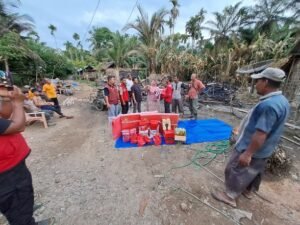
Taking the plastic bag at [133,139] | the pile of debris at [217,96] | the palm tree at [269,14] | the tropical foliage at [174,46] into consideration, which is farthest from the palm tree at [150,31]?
the palm tree at [269,14]

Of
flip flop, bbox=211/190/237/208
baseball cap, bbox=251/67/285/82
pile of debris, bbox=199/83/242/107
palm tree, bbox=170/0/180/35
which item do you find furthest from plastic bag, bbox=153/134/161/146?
palm tree, bbox=170/0/180/35

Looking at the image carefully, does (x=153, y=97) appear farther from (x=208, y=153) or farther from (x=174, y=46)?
(x=174, y=46)

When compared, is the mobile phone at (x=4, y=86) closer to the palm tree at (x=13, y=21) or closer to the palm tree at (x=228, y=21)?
the palm tree at (x=13, y=21)

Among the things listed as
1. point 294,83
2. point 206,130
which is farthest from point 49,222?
point 294,83

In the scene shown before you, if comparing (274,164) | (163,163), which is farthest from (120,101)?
(274,164)

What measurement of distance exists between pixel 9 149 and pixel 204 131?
4944mm

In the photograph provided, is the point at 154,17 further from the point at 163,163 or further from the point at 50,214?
the point at 50,214

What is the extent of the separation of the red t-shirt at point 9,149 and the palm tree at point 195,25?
29.0m

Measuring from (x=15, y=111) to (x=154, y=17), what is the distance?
47.0 ft

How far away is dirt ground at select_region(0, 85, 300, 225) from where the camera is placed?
2.32 metres

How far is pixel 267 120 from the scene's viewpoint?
190 cm

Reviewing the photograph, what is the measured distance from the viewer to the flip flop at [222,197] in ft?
8.02

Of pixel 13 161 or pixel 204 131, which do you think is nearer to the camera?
pixel 13 161

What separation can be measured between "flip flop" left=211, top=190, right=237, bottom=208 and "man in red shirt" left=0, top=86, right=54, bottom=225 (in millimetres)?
2368
